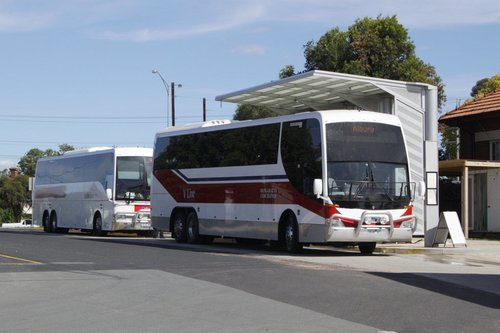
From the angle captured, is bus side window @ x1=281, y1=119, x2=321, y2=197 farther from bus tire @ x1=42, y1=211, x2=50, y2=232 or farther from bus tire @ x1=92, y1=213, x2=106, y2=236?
bus tire @ x1=42, y1=211, x2=50, y2=232

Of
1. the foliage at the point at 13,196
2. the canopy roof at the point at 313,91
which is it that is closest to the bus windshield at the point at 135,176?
the canopy roof at the point at 313,91

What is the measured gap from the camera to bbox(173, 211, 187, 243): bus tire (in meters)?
26.7

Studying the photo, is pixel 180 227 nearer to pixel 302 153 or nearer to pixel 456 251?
pixel 302 153

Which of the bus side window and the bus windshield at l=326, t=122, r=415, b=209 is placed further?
the bus side window

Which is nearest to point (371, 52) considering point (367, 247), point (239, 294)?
point (367, 247)

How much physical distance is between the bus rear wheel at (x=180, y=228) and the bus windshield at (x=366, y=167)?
751 centimetres

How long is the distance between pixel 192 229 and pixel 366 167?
732 cm

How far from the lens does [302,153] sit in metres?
21.3

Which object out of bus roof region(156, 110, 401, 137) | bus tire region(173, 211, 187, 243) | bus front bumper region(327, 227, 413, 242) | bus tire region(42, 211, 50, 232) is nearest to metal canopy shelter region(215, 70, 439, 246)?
bus roof region(156, 110, 401, 137)

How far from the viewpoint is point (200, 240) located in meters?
26.3

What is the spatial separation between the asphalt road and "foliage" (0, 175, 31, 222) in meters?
76.0

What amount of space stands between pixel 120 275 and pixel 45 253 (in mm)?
6130

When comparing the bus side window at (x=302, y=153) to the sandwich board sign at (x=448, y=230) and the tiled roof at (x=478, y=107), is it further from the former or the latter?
the tiled roof at (x=478, y=107)

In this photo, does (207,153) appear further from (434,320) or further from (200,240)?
(434,320)
